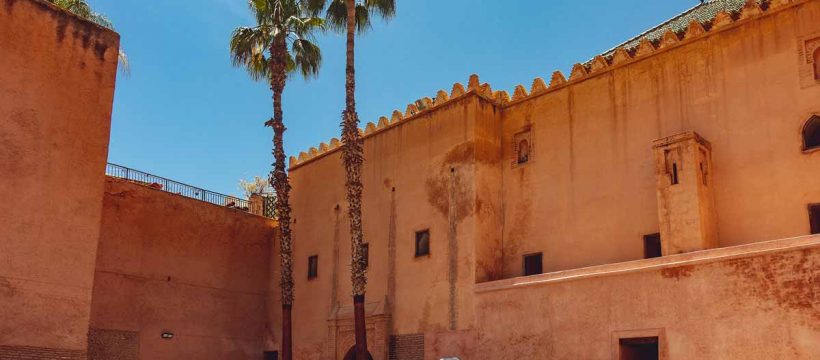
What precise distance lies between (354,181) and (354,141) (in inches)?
33.4

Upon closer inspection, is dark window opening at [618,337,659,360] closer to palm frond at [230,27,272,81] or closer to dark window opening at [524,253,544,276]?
dark window opening at [524,253,544,276]

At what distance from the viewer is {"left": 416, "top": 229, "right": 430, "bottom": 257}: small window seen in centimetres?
1755

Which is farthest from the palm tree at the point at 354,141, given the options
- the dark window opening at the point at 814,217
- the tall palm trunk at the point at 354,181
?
the dark window opening at the point at 814,217

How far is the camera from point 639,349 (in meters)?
13.7

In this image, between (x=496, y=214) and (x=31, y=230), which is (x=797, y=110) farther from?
(x=31, y=230)

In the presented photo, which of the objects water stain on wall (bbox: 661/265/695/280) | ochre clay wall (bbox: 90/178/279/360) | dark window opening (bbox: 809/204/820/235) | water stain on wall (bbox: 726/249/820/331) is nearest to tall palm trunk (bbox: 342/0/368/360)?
ochre clay wall (bbox: 90/178/279/360)

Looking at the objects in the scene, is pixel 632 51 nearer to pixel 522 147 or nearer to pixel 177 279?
pixel 522 147

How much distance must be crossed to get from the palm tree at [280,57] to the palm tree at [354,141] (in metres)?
0.81

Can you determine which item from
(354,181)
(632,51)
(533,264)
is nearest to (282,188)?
(354,181)

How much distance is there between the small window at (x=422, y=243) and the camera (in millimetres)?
17547

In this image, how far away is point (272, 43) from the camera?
Answer: 61.5 ft

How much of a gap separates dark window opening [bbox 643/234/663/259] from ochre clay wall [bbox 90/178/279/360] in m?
10.4

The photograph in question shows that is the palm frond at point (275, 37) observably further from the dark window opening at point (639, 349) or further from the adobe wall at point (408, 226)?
the dark window opening at point (639, 349)

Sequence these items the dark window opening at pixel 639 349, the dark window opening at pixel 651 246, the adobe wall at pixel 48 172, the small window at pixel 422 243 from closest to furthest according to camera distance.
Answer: the dark window opening at pixel 639 349 < the adobe wall at pixel 48 172 < the dark window opening at pixel 651 246 < the small window at pixel 422 243
